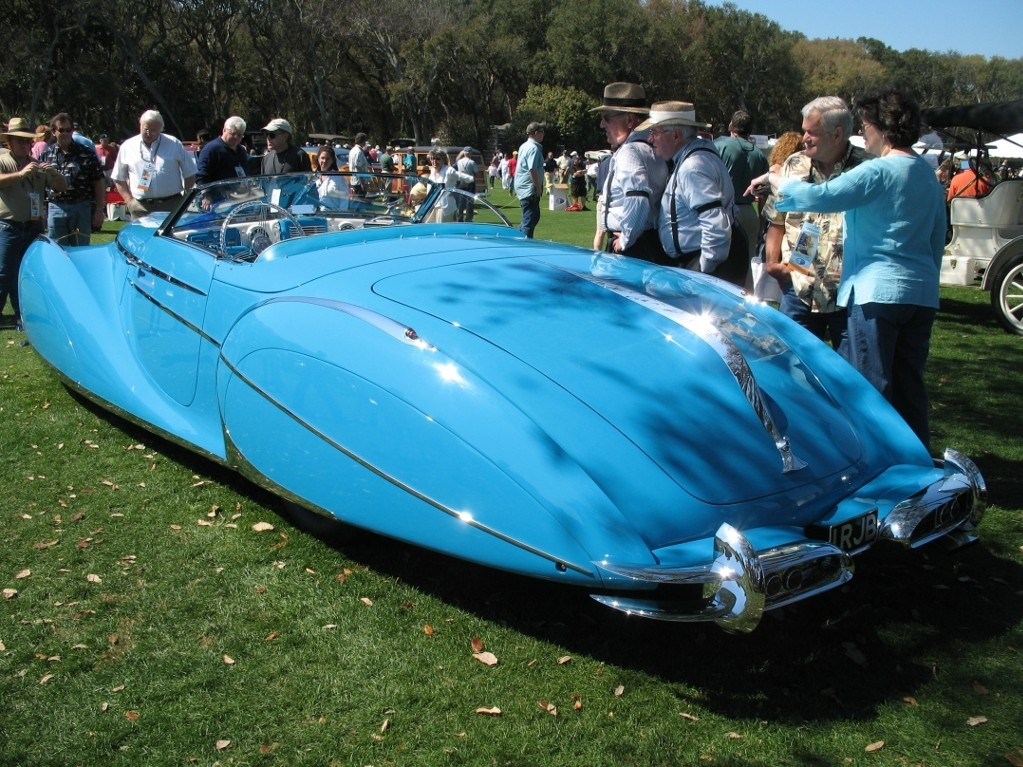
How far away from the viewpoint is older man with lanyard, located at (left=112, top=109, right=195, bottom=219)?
855cm

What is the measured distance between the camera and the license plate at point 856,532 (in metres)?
3.05

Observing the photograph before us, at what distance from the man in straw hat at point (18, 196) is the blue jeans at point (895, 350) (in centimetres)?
669

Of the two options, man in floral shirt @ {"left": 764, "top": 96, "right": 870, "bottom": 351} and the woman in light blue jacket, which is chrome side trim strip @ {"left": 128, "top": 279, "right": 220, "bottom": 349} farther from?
man in floral shirt @ {"left": 764, "top": 96, "right": 870, "bottom": 351}

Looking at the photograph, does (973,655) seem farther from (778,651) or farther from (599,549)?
(599,549)

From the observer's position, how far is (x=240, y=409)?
12.4 ft

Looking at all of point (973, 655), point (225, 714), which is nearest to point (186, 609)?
point (225, 714)

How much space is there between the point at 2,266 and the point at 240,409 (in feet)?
17.5

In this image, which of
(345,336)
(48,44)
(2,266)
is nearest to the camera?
(345,336)

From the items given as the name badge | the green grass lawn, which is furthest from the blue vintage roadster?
the name badge

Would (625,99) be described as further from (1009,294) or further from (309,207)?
(1009,294)

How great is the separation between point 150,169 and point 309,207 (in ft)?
13.6

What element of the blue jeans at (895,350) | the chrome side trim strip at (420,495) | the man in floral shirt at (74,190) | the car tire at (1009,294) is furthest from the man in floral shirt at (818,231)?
the man in floral shirt at (74,190)

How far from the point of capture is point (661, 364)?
3.39m

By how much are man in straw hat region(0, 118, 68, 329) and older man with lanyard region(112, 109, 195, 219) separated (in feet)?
2.31
